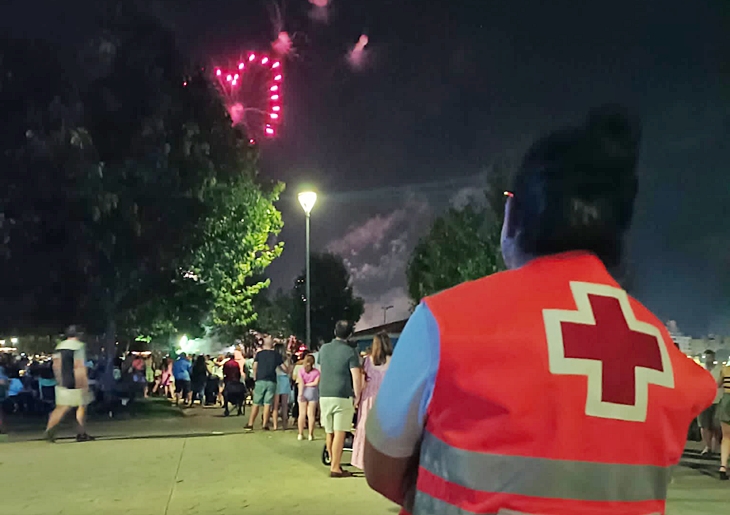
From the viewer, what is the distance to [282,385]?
16.3 meters

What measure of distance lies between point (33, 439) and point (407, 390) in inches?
582

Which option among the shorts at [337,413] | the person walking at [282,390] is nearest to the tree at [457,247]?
the person walking at [282,390]

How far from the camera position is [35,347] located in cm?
7131

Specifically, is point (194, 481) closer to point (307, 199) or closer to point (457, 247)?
point (307, 199)

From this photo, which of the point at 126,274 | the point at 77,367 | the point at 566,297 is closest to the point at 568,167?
the point at 566,297

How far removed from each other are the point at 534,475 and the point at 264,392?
47.3ft

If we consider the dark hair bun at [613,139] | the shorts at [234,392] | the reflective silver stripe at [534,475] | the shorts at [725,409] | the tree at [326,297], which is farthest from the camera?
the tree at [326,297]

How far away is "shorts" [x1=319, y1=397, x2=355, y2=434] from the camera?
1034 centimetres

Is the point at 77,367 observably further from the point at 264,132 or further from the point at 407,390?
the point at 407,390

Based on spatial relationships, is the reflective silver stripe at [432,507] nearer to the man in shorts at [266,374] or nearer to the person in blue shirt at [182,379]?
the man in shorts at [266,374]

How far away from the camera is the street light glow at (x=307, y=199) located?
19.5 metres

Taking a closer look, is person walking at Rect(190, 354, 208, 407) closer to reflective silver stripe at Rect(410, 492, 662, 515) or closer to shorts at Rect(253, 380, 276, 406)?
shorts at Rect(253, 380, 276, 406)

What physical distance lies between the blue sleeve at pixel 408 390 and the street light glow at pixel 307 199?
58.6 ft

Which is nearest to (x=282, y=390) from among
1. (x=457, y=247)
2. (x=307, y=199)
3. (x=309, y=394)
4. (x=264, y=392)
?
(x=264, y=392)
